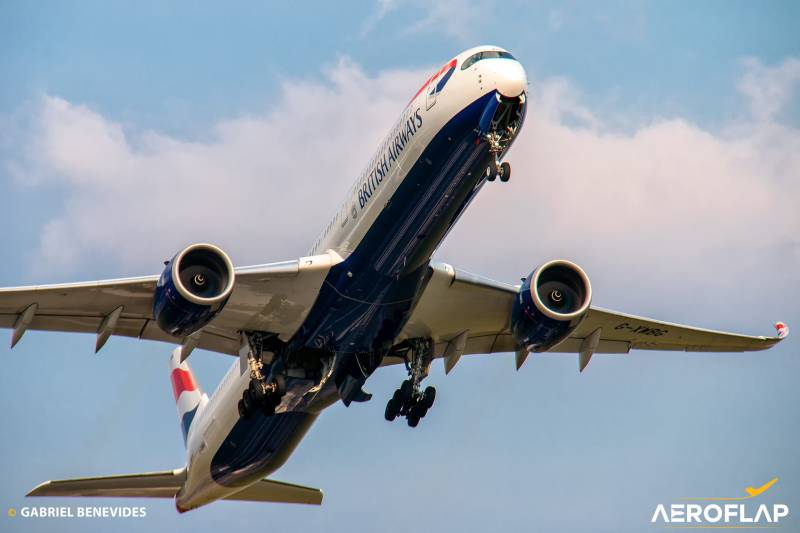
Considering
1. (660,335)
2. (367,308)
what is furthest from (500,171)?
(660,335)

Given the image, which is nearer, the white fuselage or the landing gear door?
the white fuselage

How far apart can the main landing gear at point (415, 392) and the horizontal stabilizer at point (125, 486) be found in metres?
7.40

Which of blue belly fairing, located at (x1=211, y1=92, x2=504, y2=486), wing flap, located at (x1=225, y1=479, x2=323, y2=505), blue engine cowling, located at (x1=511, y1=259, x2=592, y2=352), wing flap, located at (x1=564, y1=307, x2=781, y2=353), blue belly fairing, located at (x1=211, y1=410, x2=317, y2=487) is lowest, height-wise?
blue belly fairing, located at (x1=211, y1=410, x2=317, y2=487)

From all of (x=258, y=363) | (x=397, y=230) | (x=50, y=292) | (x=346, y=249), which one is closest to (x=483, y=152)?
(x=397, y=230)

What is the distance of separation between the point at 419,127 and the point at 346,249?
322cm

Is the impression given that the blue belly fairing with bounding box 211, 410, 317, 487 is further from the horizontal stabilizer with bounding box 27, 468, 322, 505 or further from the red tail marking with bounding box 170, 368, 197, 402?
the red tail marking with bounding box 170, 368, 197, 402

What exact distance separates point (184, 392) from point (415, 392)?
30.9 ft

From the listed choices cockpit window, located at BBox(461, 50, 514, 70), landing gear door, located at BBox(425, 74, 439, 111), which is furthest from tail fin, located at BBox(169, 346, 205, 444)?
cockpit window, located at BBox(461, 50, 514, 70)

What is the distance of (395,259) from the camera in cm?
2388

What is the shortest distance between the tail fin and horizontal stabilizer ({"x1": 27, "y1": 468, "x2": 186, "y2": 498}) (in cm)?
124

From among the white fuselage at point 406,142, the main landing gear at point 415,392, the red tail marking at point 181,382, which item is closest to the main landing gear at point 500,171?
the white fuselage at point 406,142

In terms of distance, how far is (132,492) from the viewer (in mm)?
33156

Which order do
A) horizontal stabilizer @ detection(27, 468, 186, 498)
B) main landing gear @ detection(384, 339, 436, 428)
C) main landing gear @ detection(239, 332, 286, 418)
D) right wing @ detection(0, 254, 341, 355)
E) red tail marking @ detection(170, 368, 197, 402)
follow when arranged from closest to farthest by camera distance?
right wing @ detection(0, 254, 341, 355) < main landing gear @ detection(239, 332, 286, 418) < main landing gear @ detection(384, 339, 436, 428) < horizontal stabilizer @ detection(27, 468, 186, 498) < red tail marking @ detection(170, 368, 197, 402)

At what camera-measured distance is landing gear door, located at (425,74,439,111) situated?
2289 cm
